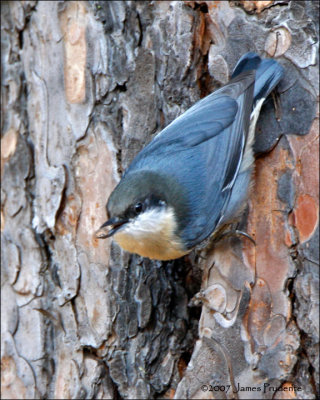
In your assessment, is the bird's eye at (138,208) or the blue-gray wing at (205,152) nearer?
the bird's eye at (138,208)

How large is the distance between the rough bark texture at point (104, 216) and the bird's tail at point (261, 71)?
38 mm

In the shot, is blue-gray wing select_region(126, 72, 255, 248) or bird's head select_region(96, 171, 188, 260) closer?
bird's head select_region(96, 171, 188, 260)

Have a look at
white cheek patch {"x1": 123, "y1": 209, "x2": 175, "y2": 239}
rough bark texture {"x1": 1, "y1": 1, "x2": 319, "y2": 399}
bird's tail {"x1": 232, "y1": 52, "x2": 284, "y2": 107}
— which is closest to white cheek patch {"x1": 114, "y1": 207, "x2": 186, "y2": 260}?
white cheek patch {"x1": 123, "y1": 209, "x2": 175, "y2": 239}

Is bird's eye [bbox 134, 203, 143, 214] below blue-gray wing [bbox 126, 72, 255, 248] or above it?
below

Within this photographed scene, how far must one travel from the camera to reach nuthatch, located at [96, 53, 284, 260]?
7.30ft

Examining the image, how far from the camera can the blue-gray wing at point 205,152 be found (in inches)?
89.5

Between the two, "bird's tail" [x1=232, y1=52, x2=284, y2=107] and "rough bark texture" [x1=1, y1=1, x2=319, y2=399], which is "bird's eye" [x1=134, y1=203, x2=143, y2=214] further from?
"bird's tail" [x1=232, y1=52, x2=284, y2=107]

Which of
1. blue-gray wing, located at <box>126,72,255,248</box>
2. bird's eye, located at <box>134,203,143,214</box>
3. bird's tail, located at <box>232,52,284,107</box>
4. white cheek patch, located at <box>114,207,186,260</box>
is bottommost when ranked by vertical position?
white cheek patch, located at <box>114,207,186,260</box>

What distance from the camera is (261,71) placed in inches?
86.8

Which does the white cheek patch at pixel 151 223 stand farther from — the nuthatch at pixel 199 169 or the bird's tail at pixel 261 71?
the bird's tail at pixel 261 71

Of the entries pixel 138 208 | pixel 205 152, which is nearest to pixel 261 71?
pixel 205 152

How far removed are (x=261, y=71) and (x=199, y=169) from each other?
1.32 ft

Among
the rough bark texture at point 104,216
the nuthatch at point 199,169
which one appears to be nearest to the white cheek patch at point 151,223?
the nuthatch at point 199,169

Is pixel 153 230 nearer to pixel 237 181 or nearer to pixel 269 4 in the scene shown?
pixel 237 181
